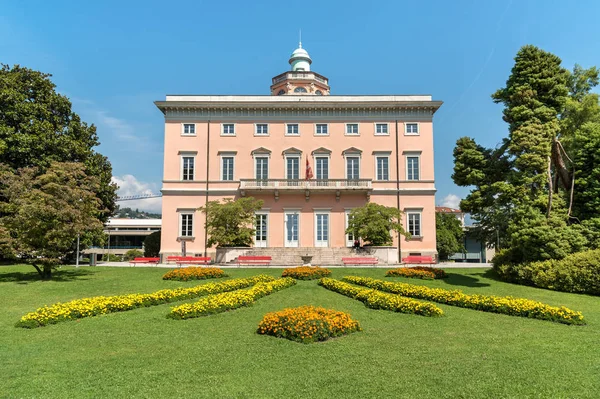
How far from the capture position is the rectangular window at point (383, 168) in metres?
33.1

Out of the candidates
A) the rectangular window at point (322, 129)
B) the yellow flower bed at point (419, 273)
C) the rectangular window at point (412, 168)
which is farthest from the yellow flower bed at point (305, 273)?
the rectangular window at point (322, 129)

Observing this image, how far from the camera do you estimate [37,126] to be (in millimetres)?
26625

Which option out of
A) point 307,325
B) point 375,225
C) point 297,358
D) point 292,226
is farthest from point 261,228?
point 297,358

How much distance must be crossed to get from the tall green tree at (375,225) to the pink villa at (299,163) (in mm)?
4223

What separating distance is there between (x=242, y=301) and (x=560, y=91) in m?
16.1

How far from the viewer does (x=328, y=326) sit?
26.9 feet

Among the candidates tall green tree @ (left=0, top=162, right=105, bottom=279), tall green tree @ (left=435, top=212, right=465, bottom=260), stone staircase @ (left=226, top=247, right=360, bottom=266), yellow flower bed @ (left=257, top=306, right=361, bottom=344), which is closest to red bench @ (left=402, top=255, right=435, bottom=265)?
stone staircase @ (left=226, top=247, right=360, bottom=266)

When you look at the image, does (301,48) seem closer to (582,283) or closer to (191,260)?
(191,260)

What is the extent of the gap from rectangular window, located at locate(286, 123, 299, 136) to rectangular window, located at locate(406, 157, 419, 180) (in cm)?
937

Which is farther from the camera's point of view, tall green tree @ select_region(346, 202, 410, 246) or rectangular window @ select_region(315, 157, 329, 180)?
rectangular window @ select_region(315, 157, 329, 180)

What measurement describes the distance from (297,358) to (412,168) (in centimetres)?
2820

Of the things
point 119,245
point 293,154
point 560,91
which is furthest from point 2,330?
point 119,245

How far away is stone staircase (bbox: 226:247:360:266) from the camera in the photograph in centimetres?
2708

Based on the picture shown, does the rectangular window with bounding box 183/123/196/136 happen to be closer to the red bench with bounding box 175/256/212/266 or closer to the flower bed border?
the red bench with bounding box 175/256/212/266
